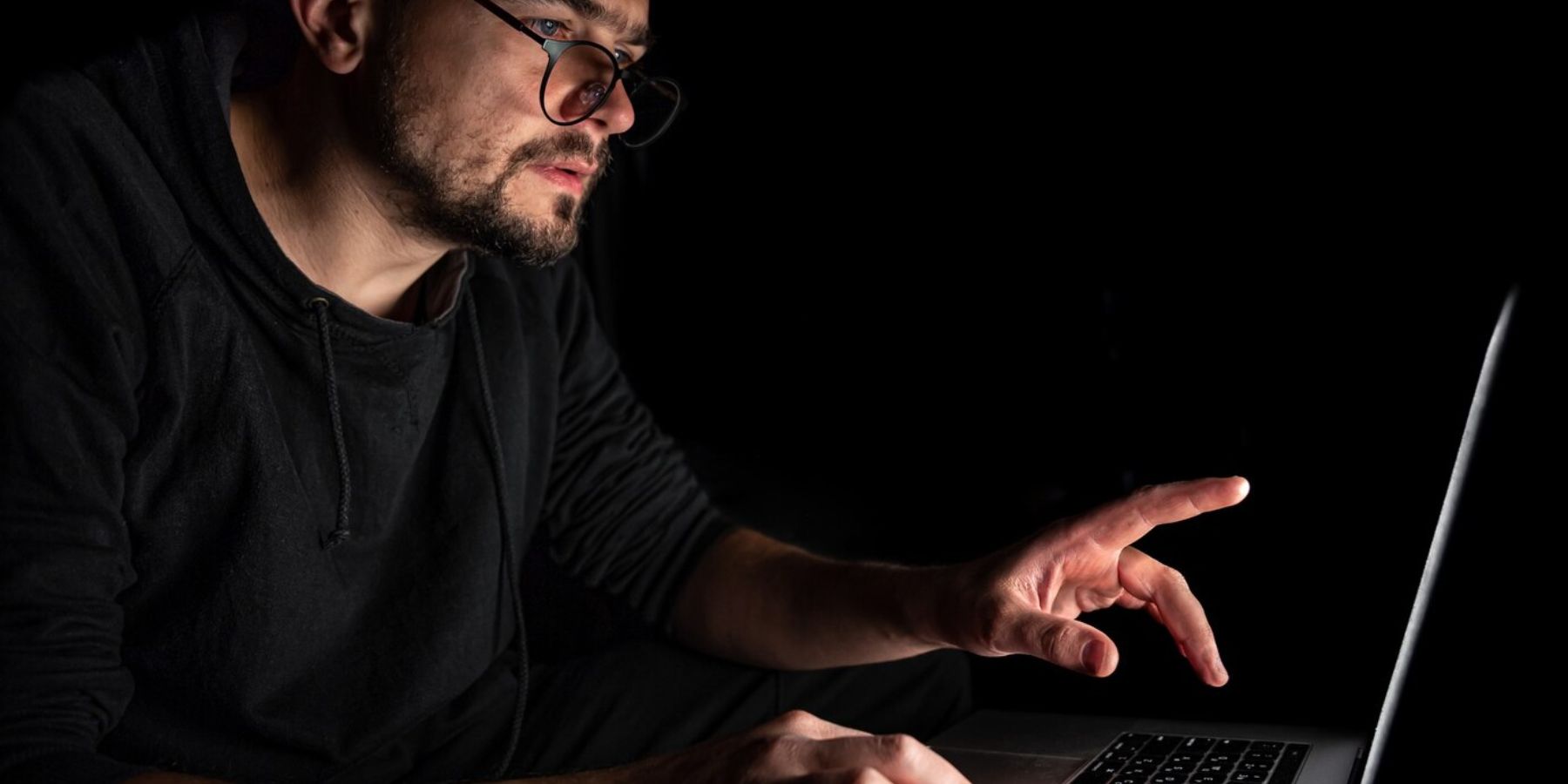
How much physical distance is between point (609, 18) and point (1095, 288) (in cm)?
82

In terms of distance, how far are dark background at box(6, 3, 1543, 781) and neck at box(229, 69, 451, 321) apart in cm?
39

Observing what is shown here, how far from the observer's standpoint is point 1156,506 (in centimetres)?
106

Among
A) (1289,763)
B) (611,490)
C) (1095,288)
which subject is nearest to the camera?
(1289,763)

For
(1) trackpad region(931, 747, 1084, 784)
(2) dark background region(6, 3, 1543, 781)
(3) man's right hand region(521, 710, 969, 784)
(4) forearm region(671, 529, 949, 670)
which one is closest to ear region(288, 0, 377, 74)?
(2) dark background region(6, 3, 1543, 781)

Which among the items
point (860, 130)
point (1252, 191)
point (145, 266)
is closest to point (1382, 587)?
point (1252, 191)

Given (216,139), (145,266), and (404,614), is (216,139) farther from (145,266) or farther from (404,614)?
(404,614)

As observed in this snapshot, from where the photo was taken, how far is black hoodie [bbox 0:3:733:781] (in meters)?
0.92

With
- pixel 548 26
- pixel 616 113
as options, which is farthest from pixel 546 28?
pixel 616 113

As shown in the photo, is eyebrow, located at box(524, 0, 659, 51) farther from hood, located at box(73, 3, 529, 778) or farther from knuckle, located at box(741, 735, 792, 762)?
knuckle, located at box(741, 735, 792, 762)

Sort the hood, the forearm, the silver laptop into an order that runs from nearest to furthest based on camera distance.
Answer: the silver laptop
the hood
the forearm

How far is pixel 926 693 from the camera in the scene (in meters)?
1.49

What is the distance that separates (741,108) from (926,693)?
1.04m

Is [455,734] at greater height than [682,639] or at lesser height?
lesser

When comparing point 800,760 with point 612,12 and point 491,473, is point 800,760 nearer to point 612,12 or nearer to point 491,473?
point 491,473
